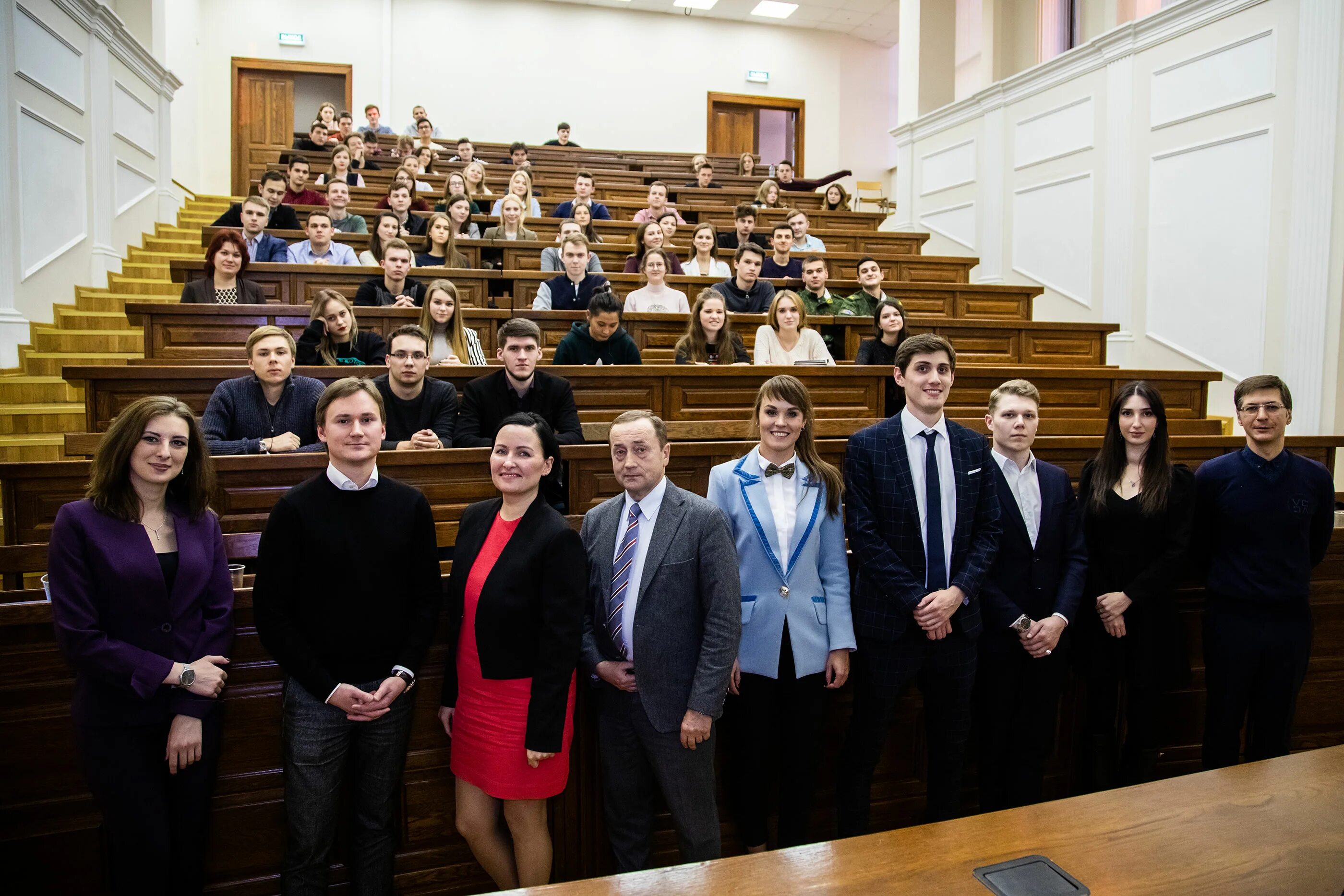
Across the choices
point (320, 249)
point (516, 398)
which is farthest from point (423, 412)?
point (320, 249)

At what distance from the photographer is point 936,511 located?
5.37 ft

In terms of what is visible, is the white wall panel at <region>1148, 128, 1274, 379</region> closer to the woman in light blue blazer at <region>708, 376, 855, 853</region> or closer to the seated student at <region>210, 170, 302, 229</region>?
the woman in light blue blazer at <region>708, 376, 855, 853</region>

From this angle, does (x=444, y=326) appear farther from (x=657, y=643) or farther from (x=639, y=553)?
(x=657, y=643)

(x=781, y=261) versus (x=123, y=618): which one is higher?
(x=781, y=261)

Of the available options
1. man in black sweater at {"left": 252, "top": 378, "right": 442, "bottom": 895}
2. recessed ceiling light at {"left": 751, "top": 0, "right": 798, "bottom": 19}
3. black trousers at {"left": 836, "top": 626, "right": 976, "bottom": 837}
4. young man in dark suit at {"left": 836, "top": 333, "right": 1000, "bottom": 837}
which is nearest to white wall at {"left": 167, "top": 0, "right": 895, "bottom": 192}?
recessed ceiling light at {"left": 751, "top": 0, "right": 798, "bottom": 19}

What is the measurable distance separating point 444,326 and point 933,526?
6.88 feet

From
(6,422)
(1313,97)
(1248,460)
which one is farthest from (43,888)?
(1313,97)

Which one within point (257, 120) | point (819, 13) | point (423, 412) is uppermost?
point (819, 13)

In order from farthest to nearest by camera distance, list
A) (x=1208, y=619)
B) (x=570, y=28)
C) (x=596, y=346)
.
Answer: (x=570, y=28)
(x=596, y=346)
(x=1208, y=619)

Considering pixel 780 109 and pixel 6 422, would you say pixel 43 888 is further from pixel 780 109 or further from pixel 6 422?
pixel 780 109

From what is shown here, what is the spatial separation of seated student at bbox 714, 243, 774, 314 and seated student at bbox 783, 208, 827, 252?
3.33ft

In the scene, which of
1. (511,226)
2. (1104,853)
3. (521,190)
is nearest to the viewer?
(1104,853)

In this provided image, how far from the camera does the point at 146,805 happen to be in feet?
4.22

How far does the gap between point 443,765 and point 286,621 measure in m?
0.44
